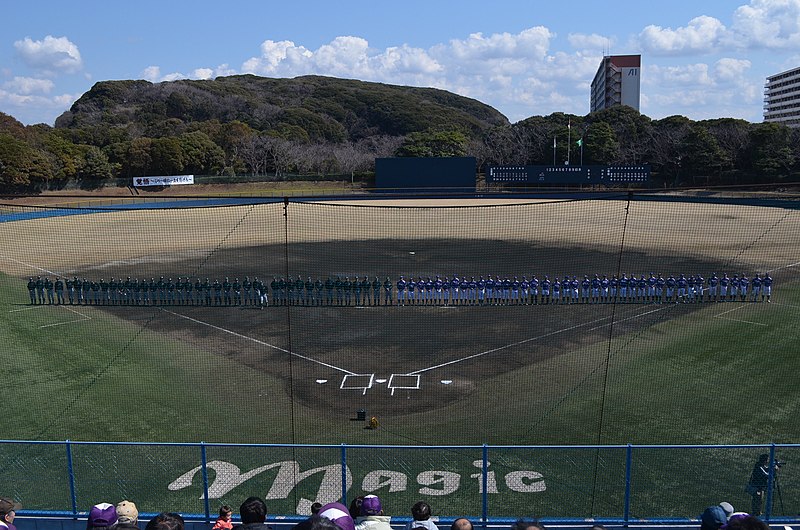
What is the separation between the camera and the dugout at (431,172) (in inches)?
2142

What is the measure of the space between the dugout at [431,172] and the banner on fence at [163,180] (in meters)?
18.4

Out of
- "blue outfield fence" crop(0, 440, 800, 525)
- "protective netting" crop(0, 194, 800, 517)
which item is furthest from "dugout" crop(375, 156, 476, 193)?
"blue outfield fence" crop(0, 440, 800, 525)

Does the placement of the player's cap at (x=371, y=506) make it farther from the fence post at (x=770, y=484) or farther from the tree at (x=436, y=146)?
the tree at (x=436, y=146)

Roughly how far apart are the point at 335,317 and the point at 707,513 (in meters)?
16.8

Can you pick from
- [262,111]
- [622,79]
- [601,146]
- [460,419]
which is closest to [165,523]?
[460,419]

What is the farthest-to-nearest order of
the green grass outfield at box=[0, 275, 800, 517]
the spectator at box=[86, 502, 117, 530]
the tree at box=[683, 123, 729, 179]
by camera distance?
the tree at box=[683, 123, 729, 179] < the green grass outfield at box=[0, 275, 800, 517] < the spectator at box=[86, 502, 117, 530]

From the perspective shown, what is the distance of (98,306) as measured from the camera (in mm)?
22500

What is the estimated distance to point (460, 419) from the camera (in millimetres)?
12227

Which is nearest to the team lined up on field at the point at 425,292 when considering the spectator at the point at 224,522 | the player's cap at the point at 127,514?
the spectator at the point at 224,522

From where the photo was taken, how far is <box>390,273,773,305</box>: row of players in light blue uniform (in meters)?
22.0

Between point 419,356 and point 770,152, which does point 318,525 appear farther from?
point 770,152

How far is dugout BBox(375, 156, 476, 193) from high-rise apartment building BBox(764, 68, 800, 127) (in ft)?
247

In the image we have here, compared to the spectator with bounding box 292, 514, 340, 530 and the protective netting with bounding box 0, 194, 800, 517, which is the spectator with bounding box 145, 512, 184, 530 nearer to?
the spectator with bounding box 292, 514, 340, 530

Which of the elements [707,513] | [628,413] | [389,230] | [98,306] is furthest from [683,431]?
[389,230]
